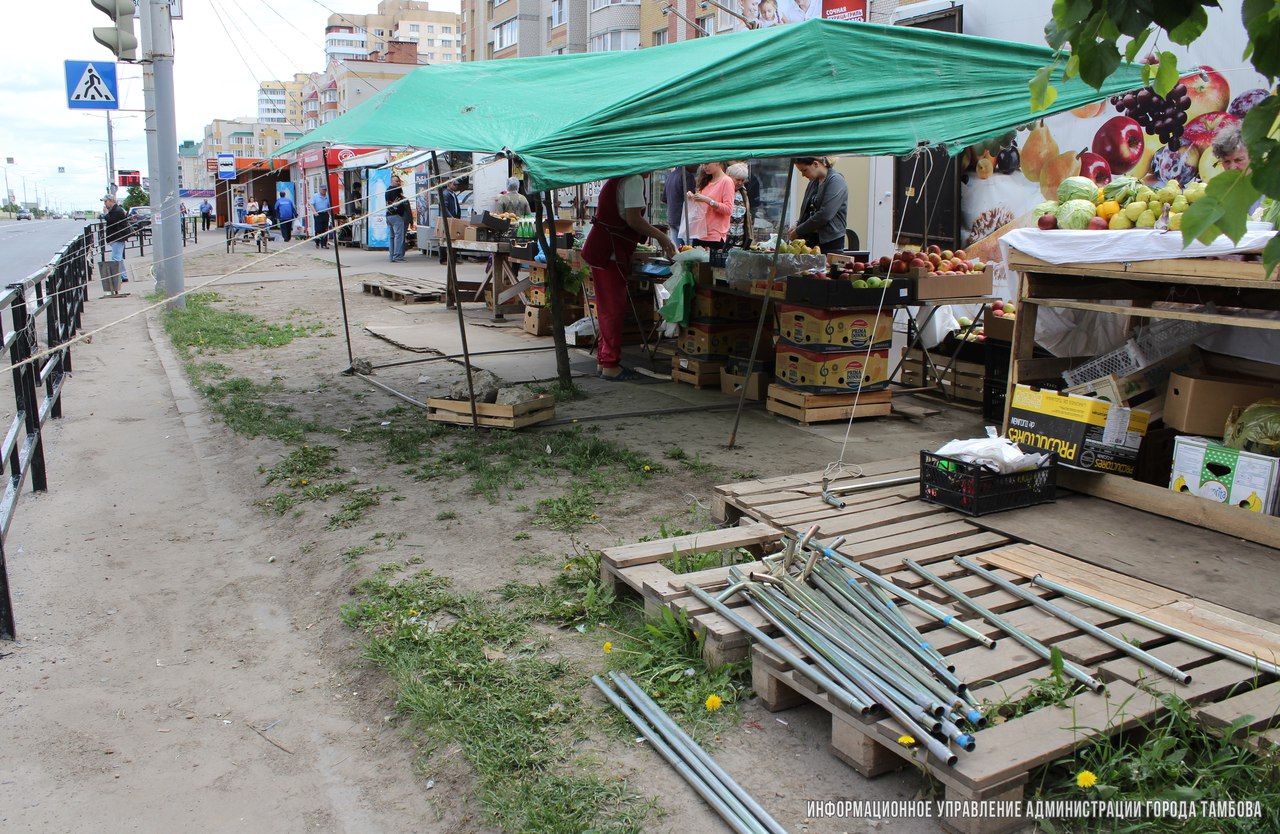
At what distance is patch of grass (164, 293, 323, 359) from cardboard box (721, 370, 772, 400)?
21.1 ft

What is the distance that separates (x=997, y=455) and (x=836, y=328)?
2825 mm

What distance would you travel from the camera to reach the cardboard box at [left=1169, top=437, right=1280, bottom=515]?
4688 mm

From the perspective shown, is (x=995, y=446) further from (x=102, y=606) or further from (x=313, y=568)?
(x=102, y=606)

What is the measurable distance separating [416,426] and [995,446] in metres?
4.68

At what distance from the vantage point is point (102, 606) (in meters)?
4.91

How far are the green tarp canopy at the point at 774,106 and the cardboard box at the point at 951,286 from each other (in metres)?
1.48

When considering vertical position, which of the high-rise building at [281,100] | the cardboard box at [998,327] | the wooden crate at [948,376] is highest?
the high-rise building at [281,100]

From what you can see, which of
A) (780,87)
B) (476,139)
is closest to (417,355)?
(476,139)

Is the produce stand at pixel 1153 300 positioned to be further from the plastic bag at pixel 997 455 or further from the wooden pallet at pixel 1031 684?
the wooden pallet at pixel 1031 684

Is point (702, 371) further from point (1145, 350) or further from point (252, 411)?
point (1145, 350)

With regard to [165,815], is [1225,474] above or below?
above

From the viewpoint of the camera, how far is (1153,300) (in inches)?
227

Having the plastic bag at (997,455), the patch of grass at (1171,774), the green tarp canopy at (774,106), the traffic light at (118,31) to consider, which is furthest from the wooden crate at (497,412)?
the traffic light at (118,31)

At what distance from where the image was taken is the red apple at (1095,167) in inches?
347
